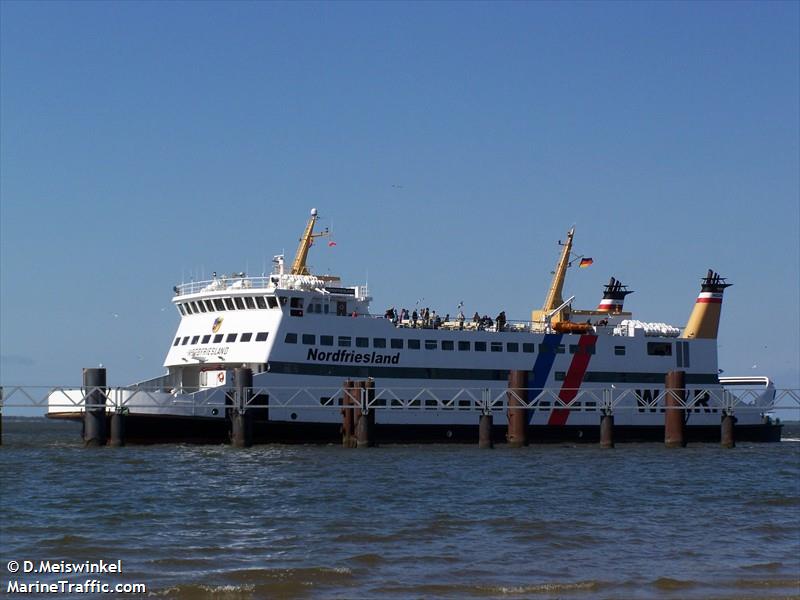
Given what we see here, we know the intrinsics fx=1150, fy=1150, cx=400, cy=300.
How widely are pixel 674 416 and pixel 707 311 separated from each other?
8411 mm

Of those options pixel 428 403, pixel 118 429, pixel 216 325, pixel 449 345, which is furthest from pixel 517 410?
pixel 118 429

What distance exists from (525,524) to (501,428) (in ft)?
75.9

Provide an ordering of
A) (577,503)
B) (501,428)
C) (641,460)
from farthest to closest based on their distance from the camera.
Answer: (501,428), (641,460), (577,503)

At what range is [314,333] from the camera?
40.8m

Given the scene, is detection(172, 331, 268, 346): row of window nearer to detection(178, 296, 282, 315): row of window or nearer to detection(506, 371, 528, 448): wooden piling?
detection(178, 296, 282, 315): row of window

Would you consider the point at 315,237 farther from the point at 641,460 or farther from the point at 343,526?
the point at 343,526

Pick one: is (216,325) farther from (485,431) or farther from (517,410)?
(517,410)

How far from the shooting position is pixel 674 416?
141 feet

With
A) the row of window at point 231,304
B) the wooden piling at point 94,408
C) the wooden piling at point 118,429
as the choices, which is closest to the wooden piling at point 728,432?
the row of window at point 231,304

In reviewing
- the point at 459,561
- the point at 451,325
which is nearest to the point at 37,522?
the point at 459,561

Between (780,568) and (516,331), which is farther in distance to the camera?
(516,331)

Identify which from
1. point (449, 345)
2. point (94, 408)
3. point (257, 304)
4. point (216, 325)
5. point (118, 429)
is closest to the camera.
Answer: point (118, 429)

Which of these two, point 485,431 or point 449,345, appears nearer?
point 485,431

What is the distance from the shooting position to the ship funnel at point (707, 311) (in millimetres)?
49688
